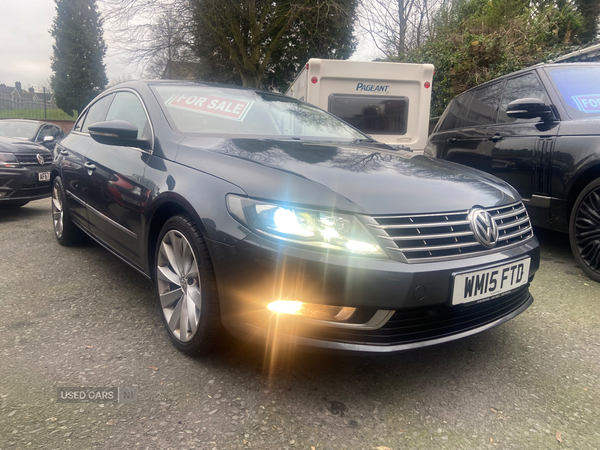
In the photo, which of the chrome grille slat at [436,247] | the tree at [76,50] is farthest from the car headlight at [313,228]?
the tree at [76,50]

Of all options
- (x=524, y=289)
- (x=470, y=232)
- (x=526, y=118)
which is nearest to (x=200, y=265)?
(x=470, y=232)

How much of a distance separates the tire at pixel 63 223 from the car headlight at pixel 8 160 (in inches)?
64.8

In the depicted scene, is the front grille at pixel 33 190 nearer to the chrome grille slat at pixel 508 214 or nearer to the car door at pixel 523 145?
the car door at pixel 523 145

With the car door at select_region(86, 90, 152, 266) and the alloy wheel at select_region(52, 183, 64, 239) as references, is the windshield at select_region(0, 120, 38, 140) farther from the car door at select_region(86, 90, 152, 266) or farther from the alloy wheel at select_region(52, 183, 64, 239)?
the car door at select_region(86, 90, 152, 266)

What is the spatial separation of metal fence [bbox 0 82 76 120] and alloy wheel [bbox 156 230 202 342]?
2185 centimetres

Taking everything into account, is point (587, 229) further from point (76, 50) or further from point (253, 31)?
point (76, 50)

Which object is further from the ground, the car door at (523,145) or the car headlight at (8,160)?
the car door at (523,145)

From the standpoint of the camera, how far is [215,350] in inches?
84.4

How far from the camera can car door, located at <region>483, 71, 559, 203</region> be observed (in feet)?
12.0

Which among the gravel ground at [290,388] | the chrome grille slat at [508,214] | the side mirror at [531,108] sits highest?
the side mirror at [531,108]

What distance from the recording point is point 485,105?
4.70m

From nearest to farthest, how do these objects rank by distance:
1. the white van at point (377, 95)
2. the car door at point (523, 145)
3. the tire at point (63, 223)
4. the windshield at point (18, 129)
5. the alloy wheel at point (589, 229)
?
the alloy wheel at point (589, 229) < the car door at point (523, 145) < the tire at point (63, 223) < the white van at point (377, 95) < the windshield at point (18, 129)

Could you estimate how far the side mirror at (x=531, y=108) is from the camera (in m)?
3.57

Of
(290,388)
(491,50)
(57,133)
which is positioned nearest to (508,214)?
(290,388)
